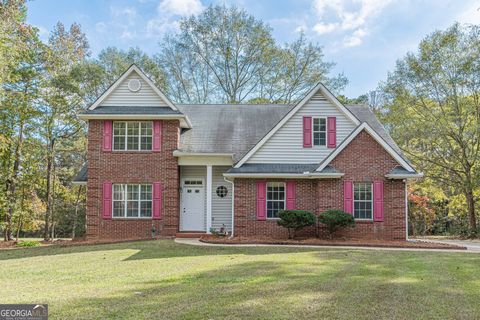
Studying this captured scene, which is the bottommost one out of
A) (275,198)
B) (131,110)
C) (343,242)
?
(343,242)

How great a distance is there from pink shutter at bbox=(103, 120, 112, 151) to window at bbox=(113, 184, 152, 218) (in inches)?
67.2

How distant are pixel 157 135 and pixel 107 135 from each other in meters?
2.17

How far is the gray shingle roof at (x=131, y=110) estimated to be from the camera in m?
18.7

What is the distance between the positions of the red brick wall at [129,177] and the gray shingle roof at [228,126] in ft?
4.02

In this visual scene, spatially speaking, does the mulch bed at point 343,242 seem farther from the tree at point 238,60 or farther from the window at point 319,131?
the tree at point 238,60

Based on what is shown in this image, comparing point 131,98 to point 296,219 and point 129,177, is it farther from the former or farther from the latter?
point 296,219

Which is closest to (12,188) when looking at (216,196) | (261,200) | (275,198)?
(216,196)

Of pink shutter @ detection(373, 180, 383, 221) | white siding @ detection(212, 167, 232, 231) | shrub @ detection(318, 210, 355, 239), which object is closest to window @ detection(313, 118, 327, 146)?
pink shutter @ detection(373, 180, 383, 221)

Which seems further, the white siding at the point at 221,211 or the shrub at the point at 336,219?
the white siding at the point at 221,211

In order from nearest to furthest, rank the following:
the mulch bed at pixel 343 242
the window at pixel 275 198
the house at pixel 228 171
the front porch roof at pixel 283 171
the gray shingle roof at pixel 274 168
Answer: the mulch bed at pixel 343 242 < the front porch roof at pixel 283 171 < the house at pixel 228 171 < the gray shingle roof at pixel 274 168 < the window at pixel 275 198

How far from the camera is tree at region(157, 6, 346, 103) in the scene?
3406cm

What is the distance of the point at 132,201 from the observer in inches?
740

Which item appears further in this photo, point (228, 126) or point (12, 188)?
point (12, 188)

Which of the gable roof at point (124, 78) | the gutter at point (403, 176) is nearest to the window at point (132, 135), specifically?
the gable roof at point (124, 78)
